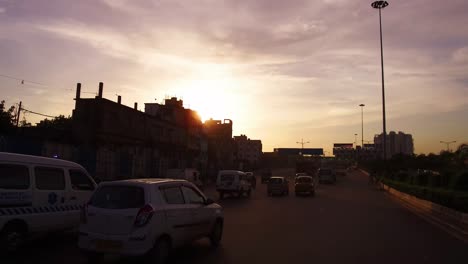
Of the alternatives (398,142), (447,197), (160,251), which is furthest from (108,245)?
(398,142)

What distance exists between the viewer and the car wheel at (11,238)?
368 inches

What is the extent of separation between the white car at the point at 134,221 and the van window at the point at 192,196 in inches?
18.8

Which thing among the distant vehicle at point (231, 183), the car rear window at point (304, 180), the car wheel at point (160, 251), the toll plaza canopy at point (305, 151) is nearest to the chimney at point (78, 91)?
the distant vehicle at point (231, 183)

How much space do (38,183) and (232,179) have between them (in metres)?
24.0

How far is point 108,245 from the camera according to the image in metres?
8.35

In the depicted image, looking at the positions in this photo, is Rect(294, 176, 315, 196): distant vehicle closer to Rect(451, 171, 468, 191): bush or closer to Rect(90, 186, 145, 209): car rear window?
Rect(451, 171, 468, 191): bush

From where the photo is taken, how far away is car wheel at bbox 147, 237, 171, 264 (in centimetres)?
842

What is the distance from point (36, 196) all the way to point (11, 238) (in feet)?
3.75

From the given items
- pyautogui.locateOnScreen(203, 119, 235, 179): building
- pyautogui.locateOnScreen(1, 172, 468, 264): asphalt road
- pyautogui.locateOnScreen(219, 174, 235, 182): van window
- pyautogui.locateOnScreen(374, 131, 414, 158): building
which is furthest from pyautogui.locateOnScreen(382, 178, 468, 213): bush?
pyautogui.locateOnScreen(374, 131, 414, 158): building

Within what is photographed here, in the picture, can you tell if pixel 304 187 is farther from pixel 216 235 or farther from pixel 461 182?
pixel 216 235

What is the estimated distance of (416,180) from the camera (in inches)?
1398

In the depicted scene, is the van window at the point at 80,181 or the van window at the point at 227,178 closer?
the van window at the point at 80,181

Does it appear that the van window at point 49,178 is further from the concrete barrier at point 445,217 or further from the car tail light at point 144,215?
the concrete barrier at point 445,217

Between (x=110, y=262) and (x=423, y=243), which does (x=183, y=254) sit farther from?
(x=423, y=243)
